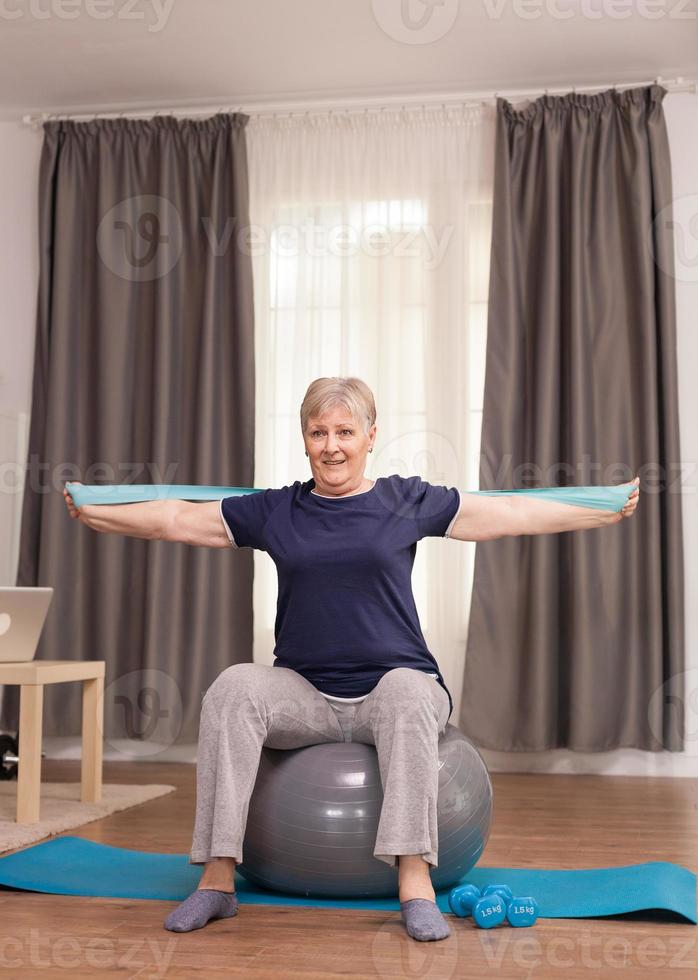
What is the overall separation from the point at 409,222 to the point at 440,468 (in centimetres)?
108

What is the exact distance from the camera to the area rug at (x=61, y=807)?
295 cm

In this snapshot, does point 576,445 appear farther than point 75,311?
No

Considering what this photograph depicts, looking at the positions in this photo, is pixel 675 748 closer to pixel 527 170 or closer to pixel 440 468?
pixel 440 468

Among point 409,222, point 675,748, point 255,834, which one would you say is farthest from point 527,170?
point 255,834

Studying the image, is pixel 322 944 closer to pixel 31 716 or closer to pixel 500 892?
pixel 500 892

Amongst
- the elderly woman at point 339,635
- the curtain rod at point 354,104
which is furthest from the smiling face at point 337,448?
the curtain rod at point 354,104

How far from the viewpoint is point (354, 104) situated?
4832mm

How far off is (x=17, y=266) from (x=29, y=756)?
8.95ft

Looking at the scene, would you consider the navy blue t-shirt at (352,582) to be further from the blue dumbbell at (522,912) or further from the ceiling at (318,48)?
the ceiling at (318,48)

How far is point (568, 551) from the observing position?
4.48 meters

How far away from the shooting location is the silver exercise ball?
229 cm

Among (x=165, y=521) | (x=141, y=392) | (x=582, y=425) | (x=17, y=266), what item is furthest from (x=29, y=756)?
(x=17, y=266)

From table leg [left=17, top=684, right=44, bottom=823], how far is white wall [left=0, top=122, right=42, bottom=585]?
1891 mm

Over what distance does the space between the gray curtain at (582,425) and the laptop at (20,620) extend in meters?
1.82
